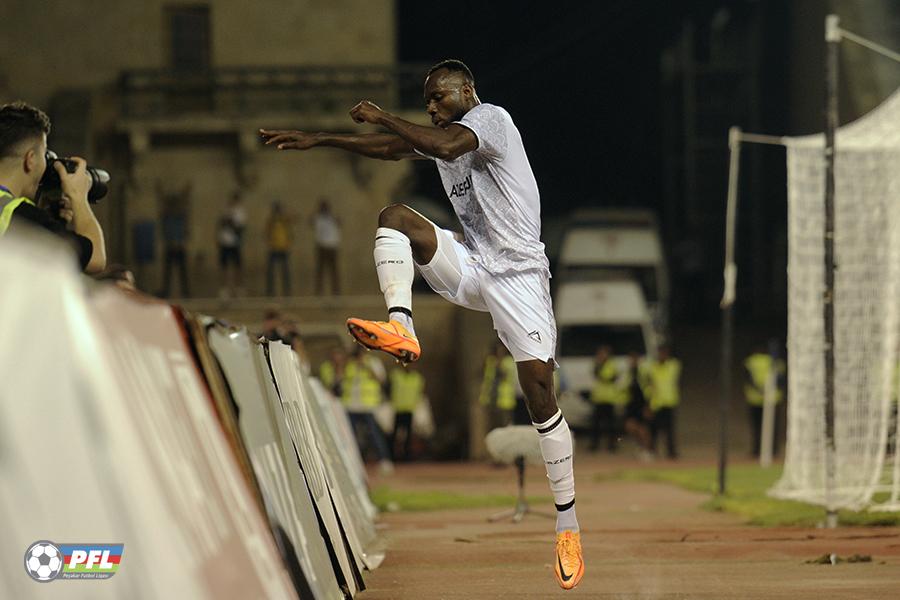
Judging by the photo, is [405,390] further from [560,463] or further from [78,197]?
[78,197]

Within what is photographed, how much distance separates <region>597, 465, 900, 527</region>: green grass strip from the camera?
483 inches

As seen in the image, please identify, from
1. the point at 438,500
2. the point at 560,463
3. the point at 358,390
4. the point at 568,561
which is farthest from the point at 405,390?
the point at 568,561

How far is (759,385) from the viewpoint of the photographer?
979 inches

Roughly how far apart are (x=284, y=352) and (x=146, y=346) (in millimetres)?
3522

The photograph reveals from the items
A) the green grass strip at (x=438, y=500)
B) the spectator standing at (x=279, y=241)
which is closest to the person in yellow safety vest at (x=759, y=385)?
the green grass strip at (x=438, y=500)

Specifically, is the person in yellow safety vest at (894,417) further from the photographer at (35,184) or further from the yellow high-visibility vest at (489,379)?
the yellow high-visibility vest at (489,379)

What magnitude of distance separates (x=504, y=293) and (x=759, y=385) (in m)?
18.2

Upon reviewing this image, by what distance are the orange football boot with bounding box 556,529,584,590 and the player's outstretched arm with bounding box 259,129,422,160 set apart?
6.47 feet

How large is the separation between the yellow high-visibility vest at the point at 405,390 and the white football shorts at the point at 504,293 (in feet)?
58.8

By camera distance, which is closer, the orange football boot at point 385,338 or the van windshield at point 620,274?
the orange football boot at point 385,338

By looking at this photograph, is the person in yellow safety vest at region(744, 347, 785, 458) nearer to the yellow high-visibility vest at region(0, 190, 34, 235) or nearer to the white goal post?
the white goal post

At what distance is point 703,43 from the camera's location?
2004 inches

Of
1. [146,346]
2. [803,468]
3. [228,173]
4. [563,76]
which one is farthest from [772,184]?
[146,346]

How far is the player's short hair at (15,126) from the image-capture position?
6.03m
